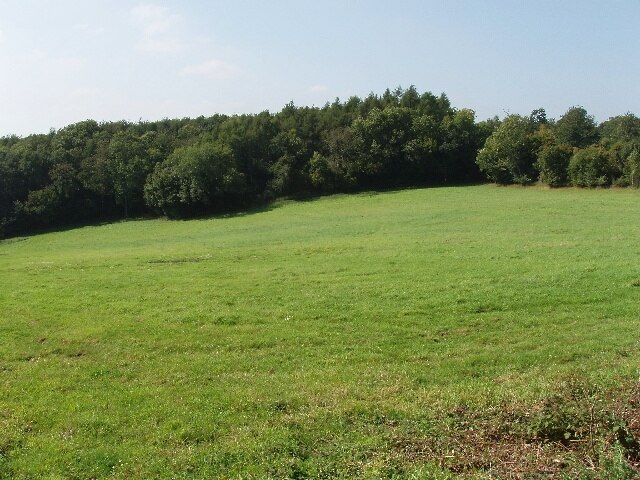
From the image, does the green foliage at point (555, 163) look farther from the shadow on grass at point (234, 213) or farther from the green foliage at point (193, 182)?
the green foliage at point (193, 182)

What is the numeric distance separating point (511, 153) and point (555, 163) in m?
6.25

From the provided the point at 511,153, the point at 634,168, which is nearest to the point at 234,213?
the point at 511,153

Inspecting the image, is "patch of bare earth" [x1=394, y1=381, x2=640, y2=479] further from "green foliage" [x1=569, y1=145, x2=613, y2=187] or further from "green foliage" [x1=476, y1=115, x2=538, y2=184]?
"green foliage" [x1=476, y1=115, x2=538, y2=184]

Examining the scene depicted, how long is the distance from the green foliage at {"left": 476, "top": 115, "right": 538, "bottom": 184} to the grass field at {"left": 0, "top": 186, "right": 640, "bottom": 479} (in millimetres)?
41635

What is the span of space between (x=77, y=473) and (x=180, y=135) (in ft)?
274

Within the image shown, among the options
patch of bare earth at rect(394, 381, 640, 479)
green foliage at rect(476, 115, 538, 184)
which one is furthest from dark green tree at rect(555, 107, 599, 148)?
patch of bare earth at rect(394, 381, 640, 479)

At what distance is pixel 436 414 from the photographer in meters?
9.83

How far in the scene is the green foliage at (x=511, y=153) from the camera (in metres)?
72.0

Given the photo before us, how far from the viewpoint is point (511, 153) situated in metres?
72.6

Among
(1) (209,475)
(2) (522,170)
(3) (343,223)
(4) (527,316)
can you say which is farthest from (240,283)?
(2) (522,170)

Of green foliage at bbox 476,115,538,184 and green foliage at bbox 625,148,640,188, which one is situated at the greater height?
green foliage at bbox 476,115,538,184

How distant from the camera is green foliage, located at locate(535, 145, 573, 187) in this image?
67.5m

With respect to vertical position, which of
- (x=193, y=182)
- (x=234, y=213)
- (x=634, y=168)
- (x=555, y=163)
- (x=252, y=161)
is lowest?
(x=234, y=213)

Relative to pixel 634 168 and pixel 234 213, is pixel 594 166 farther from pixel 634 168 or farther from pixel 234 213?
pixel 234 213
